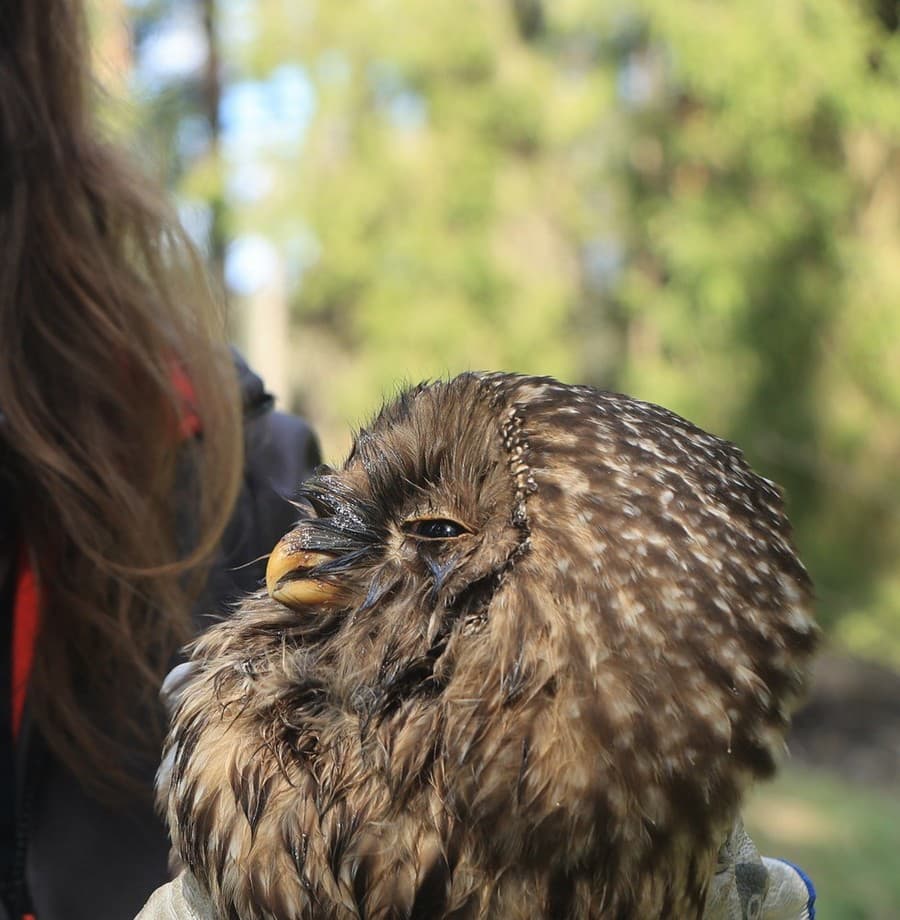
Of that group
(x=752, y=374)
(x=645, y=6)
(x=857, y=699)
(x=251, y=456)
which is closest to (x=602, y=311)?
(x=752, y=374)

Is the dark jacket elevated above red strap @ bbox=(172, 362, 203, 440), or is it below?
below

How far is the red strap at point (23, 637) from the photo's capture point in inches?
68.9

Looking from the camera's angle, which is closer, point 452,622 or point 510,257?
point 452,622

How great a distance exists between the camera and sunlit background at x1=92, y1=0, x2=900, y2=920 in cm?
779

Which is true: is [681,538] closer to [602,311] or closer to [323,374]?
[602,311]

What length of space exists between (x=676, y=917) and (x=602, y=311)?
29.8ft

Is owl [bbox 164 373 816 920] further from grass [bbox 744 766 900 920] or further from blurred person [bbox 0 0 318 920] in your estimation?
grass [bbox 744 766 900 920]

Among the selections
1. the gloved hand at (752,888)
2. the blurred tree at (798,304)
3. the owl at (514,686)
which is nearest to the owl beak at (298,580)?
the owl at (514,686)

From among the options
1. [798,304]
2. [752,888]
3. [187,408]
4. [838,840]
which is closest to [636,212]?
[798,304]

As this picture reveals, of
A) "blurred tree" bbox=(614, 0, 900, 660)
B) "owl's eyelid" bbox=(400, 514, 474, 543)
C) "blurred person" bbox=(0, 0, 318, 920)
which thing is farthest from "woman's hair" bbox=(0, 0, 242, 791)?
"blurred tree" bbox=(614, 0, 900, 660)

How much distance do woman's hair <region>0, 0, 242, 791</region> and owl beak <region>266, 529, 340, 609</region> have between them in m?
0.50

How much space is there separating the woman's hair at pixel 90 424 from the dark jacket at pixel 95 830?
6 cm

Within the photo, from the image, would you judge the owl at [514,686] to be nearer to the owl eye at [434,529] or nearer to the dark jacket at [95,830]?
the owl eye at [434,529]

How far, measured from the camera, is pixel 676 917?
46.6 inches
